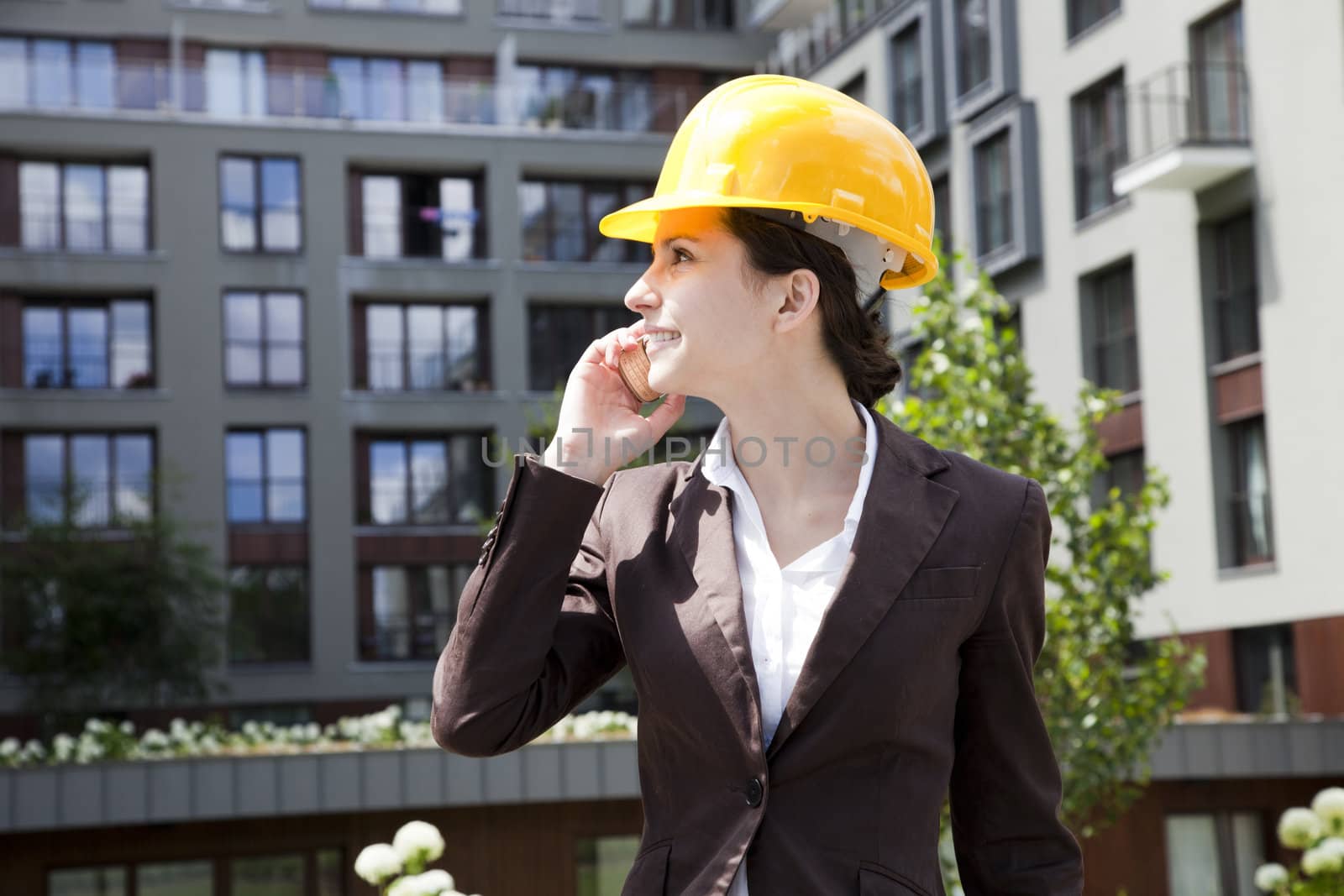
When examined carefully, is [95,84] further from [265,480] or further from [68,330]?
[265,480]

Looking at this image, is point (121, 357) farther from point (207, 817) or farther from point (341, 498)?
point (207, 817)

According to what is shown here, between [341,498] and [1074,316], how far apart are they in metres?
16.5

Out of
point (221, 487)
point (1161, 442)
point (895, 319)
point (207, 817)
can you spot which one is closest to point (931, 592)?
point (207, 817)

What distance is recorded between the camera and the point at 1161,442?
2231 centimetres

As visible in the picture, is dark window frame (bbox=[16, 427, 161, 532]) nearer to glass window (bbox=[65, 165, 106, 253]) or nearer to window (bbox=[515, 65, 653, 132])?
glass window (bbox=[65, 165, 106, 253])

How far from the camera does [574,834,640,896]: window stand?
13984 millimetres

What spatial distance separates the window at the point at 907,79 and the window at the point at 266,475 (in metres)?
13.7

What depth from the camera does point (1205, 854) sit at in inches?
628

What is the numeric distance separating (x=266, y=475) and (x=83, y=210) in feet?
20.2

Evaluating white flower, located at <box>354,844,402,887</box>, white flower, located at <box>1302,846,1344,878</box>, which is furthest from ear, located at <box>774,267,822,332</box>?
white flower, located at <box>1302,846,1344,878</box>

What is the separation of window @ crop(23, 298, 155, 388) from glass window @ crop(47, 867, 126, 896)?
68.8 feet

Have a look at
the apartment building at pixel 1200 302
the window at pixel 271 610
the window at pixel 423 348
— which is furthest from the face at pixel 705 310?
the window at pixel 423 348

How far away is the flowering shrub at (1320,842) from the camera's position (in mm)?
6992

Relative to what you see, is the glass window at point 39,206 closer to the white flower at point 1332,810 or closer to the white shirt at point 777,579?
the white flower at point 1332,810
